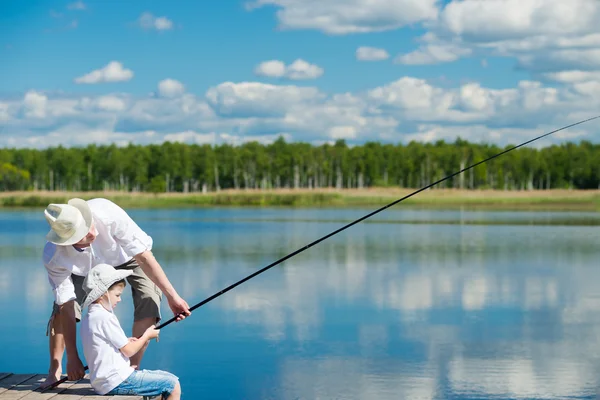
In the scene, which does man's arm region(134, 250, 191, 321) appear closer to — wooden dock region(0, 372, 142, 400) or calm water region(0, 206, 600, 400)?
wooden dock region(0, 372, 142, 400)

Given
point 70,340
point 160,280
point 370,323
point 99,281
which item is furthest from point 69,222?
point 370,323

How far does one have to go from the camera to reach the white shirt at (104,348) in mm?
3871

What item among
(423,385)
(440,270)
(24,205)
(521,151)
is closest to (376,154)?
(521,151)

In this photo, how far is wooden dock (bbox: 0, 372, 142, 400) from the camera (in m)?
4.11

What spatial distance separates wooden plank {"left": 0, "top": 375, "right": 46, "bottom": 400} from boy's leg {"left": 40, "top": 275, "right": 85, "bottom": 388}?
2.0 inches

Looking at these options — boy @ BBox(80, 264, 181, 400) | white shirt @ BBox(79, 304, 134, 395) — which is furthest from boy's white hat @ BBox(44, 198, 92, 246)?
white shirt @ BBox(79, 304, 134, 395)

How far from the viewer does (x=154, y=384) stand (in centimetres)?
407

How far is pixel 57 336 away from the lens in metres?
4.58

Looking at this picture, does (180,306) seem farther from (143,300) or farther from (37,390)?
(37,390)

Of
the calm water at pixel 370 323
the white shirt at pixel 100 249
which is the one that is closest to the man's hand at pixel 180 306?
the white shirt at pixel 100 249

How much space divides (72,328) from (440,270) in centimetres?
894

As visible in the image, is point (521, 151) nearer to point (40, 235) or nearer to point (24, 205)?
point (24, 205)

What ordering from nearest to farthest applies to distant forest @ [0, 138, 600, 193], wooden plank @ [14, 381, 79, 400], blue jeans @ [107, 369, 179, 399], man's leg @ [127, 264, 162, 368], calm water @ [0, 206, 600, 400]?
blue jeans @ [107, 369, 179, 399], wooden plank @ [14, 381, 79, 400], man's leg @ [127, 264, 162, 368], calm water @ [0, 206, 600, 400], distant forest @ [0, 138, 600, 193]

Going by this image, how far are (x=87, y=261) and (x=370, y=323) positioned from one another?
445 cm
